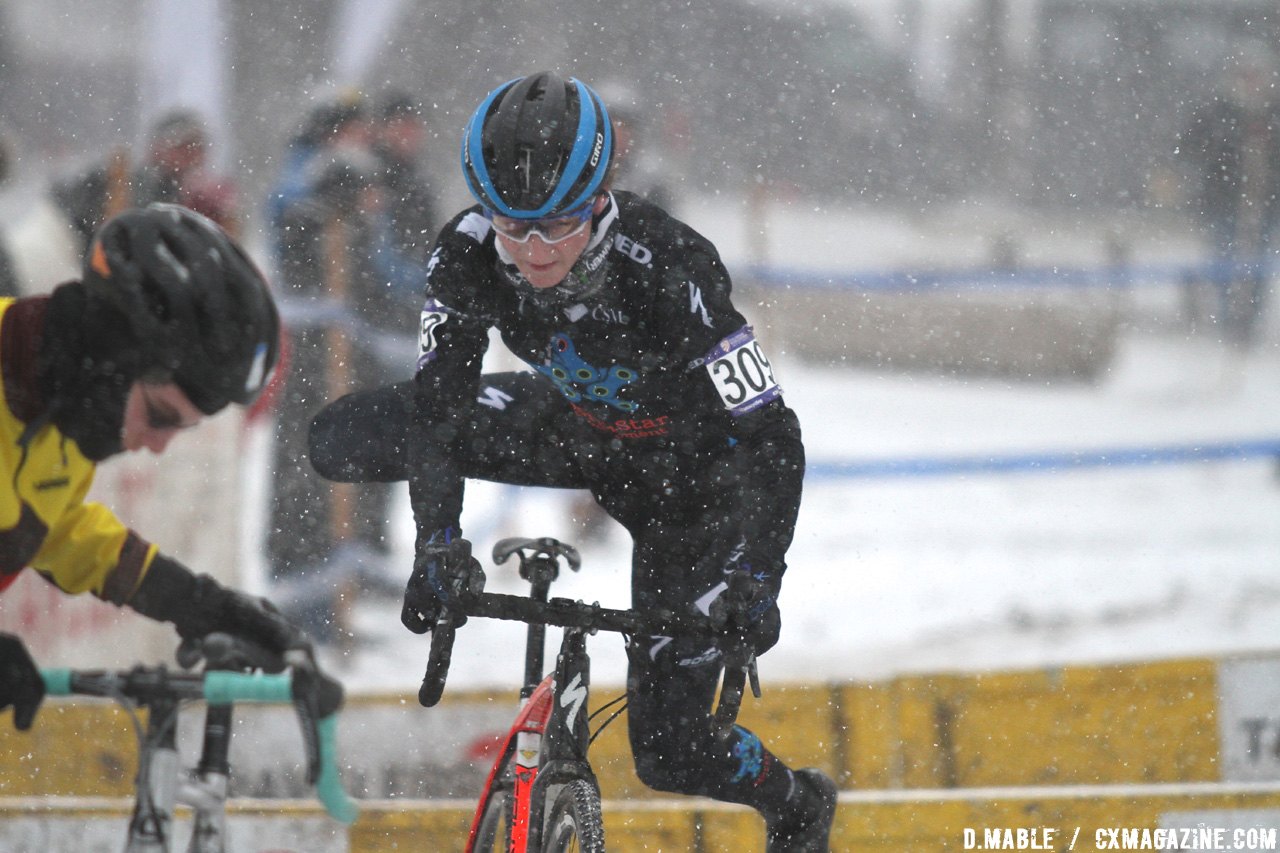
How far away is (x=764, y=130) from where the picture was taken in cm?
2205

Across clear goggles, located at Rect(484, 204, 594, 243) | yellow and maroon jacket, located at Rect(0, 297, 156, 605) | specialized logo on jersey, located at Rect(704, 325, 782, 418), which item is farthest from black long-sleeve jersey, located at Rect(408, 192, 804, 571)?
yellow and maroon jacket, located at Rect(0, 297, 156, 605)

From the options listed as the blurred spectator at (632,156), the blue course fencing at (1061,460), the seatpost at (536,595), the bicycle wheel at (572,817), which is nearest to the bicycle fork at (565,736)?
the bicycle wheel at (572,817)

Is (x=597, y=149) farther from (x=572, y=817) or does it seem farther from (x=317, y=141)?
(x=317, y=141)

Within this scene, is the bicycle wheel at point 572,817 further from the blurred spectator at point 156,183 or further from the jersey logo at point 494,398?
the blurred spectator at point 156,183

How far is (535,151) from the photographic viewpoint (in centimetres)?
313

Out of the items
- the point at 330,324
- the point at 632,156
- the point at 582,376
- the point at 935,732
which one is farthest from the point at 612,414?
the point at 632,156

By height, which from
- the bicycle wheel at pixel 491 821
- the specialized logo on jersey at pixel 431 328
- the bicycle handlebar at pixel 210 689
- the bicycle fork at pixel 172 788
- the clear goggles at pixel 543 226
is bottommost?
the bicycle wheel at pixel 491 821

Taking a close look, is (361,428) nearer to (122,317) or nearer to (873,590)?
(122,317)

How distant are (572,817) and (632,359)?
109cm

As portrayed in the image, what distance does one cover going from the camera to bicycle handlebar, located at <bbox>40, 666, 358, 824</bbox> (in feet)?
7.03

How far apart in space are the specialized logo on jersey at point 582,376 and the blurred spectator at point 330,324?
3341 millimetres

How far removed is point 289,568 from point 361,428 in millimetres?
3120

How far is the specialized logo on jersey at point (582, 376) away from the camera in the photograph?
3486mm

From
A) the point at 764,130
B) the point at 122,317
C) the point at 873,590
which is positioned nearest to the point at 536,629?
the point at 122,317
